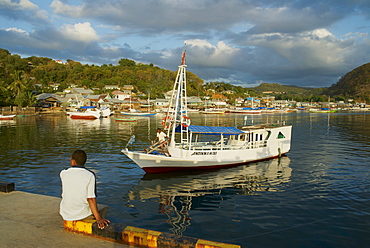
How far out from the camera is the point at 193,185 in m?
17.9

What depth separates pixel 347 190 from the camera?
17.0m

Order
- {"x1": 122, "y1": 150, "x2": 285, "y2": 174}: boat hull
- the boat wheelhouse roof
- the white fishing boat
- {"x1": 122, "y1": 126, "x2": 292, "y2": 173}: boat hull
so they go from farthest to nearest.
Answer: the boat wheelhouse roof < the white fishing boat < {"x1": 122, "y1": 126, "x2": 292, "y2": 173}: boat hull < {"x1": 122, "y1": 150, "x2": 285, "y2": 174}: boat hull

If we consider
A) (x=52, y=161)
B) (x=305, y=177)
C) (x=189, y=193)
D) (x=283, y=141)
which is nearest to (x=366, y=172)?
(x=305, y=177)

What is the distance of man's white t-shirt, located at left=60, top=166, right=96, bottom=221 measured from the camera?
20.1 ft

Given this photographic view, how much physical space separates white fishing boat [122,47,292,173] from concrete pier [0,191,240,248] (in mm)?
11564

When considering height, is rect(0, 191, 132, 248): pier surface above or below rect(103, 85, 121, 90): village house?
below

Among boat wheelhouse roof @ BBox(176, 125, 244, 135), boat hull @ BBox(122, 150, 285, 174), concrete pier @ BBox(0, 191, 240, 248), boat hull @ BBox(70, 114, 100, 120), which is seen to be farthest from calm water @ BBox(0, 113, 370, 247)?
boat hull @ BBox(70, 114, 100, 120)

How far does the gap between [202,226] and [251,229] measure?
2.08 m

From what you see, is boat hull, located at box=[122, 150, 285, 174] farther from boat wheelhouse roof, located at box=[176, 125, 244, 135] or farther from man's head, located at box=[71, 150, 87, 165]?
man's head, located at box=[71, 150, 87, 165]

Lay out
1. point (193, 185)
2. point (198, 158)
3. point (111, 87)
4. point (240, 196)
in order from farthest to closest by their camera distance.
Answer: point (111, 87) < point (198, 158) < point (193, 185) < point (240, 196)

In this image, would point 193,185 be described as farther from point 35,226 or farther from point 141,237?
point 141,237

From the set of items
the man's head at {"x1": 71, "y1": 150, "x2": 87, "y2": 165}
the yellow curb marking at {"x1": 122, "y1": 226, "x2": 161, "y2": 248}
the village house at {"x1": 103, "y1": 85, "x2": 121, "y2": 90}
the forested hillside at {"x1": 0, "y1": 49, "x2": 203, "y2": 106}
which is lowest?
the yellow curb marking at {"x1": 122, "y1": 226, "x2": 161, "y2": 248}

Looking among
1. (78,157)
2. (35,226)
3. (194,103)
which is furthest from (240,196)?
(194,103)

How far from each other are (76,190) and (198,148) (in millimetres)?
16098
